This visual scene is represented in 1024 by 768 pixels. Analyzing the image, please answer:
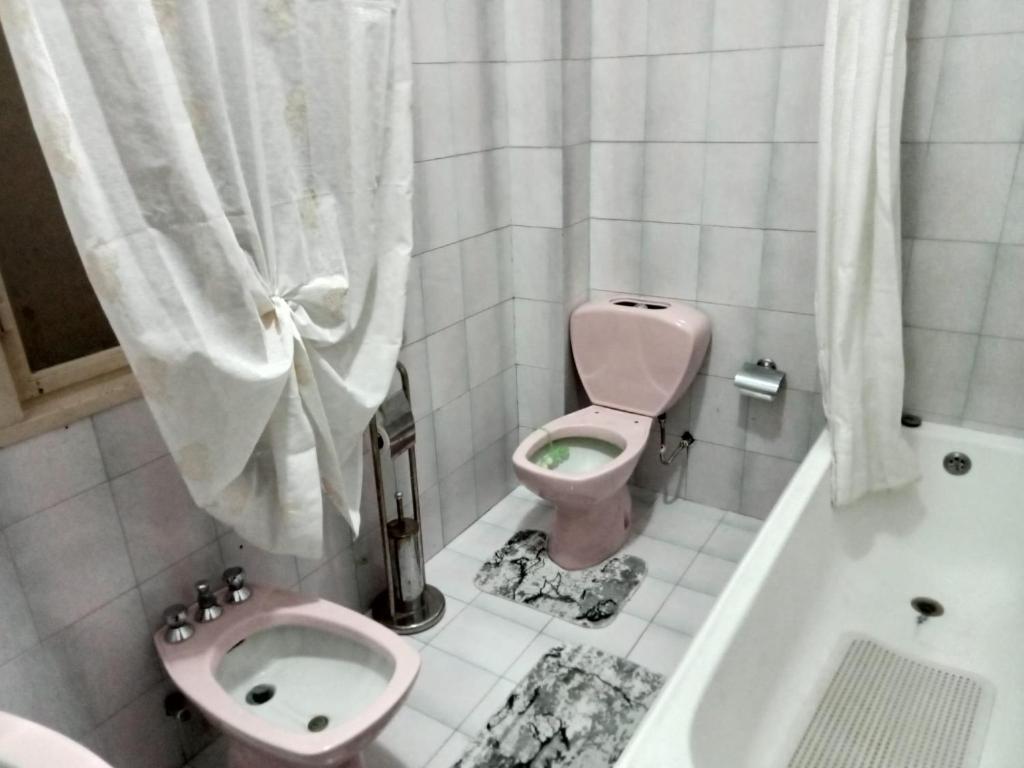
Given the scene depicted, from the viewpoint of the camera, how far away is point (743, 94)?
201 centimetres

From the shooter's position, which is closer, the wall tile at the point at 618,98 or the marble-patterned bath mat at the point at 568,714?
the marble-patterned bath mat at the point at 568,714

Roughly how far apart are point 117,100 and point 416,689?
1.47m

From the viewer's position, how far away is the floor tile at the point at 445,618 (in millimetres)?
2027

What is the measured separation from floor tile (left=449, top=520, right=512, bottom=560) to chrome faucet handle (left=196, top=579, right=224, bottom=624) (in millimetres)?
975

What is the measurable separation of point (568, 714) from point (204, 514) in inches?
37.5

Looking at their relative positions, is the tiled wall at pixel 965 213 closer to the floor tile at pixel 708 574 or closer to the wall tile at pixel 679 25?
the wall tile at pixel 679 25

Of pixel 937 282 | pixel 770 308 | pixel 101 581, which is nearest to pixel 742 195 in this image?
pixel 770 308

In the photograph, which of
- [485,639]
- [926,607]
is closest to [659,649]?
[485,639]

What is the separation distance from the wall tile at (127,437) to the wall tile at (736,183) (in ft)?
5.21

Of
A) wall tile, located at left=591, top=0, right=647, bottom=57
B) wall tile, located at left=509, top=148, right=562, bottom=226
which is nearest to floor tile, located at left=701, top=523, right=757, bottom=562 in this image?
wall tile, located at left=509, top=148, right=562, bottom=226

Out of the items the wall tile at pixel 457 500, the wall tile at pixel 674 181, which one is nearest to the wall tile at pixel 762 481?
the wall tile at pixel 674 181

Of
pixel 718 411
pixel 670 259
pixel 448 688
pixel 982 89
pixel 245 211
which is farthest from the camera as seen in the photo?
pixel 718 411

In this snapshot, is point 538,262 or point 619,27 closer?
point 619,27

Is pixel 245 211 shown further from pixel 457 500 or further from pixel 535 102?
pixel 457 500
